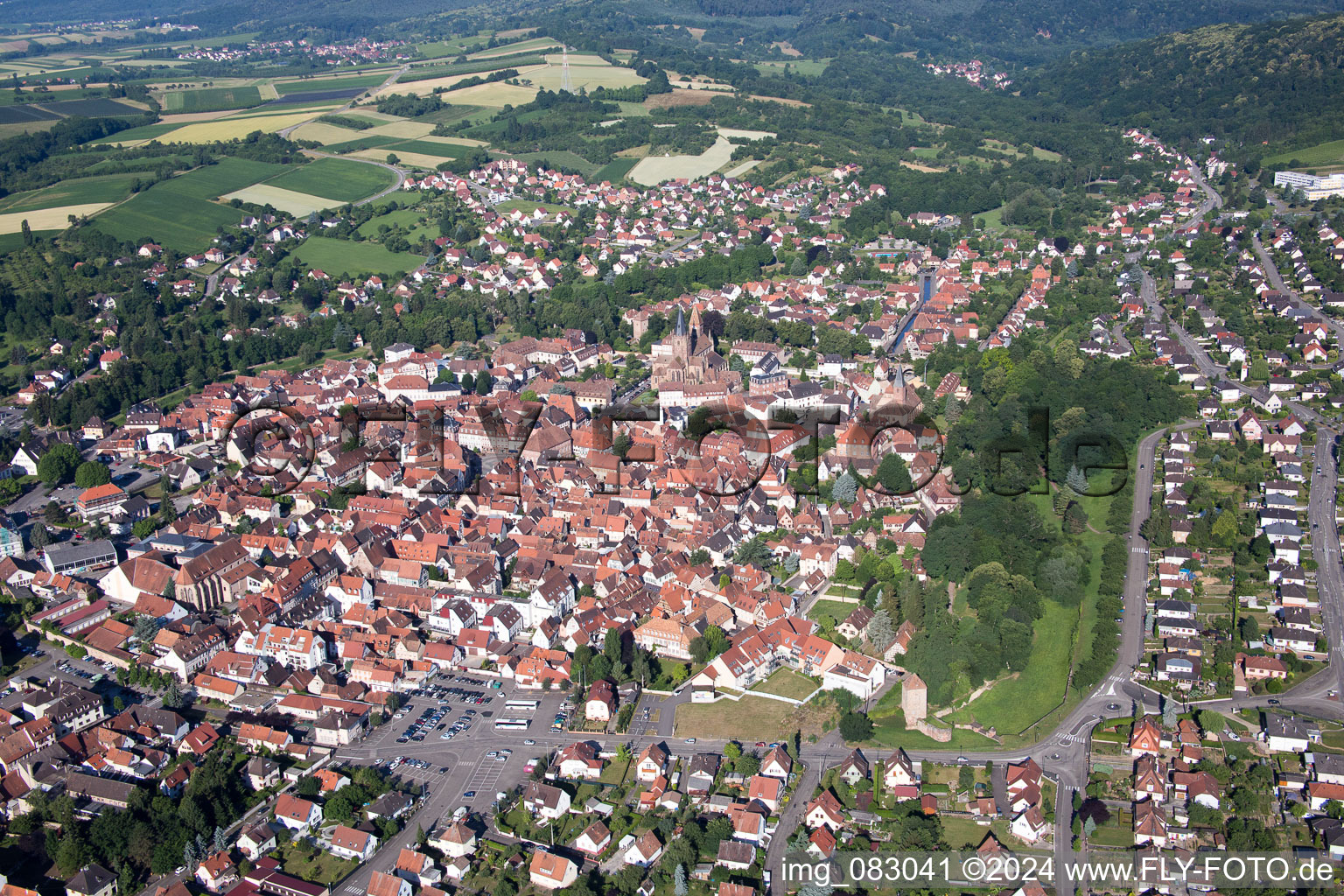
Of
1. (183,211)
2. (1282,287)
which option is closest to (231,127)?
(183,211)

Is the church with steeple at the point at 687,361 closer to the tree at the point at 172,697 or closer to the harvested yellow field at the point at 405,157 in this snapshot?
the tree at the point at 172,697

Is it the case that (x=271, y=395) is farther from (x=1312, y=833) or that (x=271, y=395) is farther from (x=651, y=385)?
(x=1312, y=833)

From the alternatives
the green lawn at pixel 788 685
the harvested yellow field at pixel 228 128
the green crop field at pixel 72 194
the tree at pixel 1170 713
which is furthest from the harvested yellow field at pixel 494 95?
the tree at pixel 1170 713

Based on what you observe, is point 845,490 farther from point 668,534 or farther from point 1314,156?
point 1314,156

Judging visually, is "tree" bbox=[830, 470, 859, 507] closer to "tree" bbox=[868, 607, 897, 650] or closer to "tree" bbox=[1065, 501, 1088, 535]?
"tree" bbox=[1065, 501, 1088, 535]

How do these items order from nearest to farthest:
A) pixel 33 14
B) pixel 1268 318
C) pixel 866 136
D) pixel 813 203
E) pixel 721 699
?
pixel 721 699
pixel 1268 318
pixel 813 203
pixel 866 136
pixel 33 14

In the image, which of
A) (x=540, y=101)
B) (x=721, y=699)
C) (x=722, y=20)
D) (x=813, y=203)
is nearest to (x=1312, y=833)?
(x=721, y=699)
